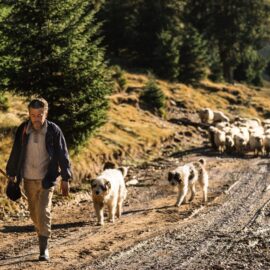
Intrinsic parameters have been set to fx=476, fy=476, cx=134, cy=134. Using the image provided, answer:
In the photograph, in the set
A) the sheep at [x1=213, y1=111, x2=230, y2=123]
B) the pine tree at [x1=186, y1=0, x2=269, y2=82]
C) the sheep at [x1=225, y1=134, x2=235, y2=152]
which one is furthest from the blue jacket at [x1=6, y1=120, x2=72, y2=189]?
the pine tree at [x1=186, y1=0, x2=269, y2=82]

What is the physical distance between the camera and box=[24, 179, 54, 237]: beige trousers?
811 cm

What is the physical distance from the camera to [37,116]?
7.77m

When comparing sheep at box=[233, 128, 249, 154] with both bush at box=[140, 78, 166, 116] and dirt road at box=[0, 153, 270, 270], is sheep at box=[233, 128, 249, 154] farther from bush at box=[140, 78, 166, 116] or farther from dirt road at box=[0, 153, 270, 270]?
dirt road at box=[0, 153, 270, 270]

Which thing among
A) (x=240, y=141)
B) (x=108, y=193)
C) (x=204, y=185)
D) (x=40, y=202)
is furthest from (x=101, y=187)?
(x=240, y=141)

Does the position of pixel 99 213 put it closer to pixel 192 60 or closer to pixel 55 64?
pixel 55 64

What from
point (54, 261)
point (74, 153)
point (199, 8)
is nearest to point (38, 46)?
point (74, 153)

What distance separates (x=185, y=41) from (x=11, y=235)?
47757mm

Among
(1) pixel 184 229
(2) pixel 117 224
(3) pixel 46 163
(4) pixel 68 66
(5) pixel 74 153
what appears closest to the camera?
(3) pixel 46 163

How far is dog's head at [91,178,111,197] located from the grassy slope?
142 inches

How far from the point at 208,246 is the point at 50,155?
12.5 feet

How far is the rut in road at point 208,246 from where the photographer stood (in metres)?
8.36

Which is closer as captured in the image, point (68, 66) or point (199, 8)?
point (68, 66)

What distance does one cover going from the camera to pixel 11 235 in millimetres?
11336

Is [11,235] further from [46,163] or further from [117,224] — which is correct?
[46,163]
